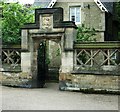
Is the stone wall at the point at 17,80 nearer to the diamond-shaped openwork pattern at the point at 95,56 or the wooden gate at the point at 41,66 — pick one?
the wooden gate at the point at 41,66

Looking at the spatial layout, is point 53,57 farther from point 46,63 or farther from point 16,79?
point 16,79

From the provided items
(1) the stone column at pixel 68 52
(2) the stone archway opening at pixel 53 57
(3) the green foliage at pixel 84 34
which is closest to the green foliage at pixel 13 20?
(3) the green foliage at pixel 84 34

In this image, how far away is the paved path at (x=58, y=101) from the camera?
11062mm

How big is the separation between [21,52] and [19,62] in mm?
740

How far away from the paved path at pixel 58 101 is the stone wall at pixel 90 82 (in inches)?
24.6

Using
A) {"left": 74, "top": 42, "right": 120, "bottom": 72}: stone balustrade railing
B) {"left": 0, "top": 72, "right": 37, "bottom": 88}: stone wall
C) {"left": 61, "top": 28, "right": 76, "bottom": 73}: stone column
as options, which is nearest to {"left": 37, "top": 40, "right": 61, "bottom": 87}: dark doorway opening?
{"left": 0, "top": 72, "right": 37, "bottom": 88}: stone wall

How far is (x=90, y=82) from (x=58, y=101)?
3.43m

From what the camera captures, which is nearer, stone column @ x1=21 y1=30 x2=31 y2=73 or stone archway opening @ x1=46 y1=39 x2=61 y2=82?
stone column @ x1=21 y1=30 x2=31 y2=73

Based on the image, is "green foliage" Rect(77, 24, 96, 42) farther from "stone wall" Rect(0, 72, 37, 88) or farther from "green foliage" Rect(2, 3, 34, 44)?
"stone wall" Rect(0, 72, 37, 88)

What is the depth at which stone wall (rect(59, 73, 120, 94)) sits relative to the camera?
15.0m

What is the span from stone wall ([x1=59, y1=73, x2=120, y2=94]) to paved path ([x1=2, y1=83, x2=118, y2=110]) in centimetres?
62

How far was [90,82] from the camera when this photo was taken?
15344 millimetres

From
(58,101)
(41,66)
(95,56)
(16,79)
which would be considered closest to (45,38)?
(41,66)

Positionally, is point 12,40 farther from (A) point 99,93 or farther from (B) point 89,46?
(A) point 99,93
